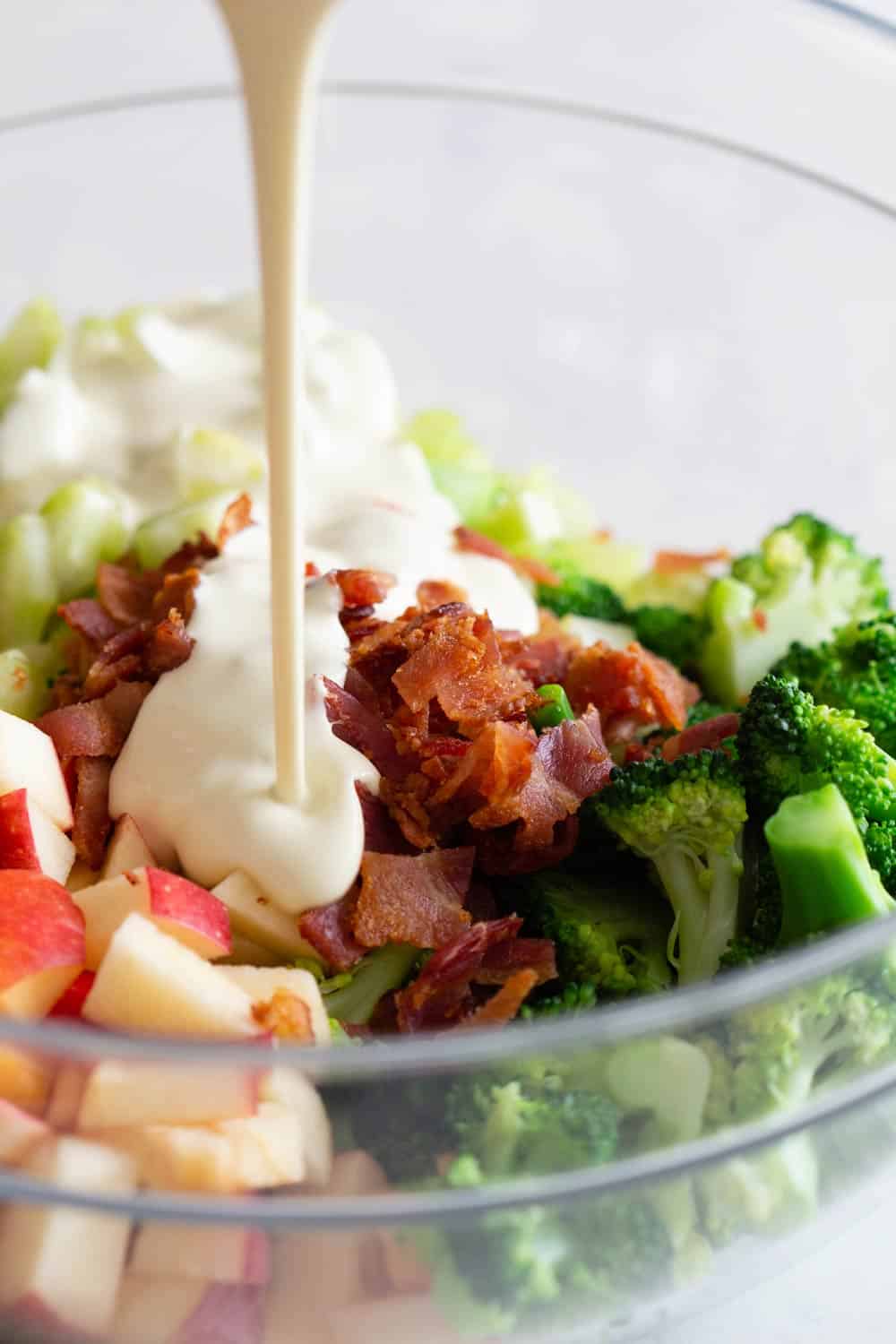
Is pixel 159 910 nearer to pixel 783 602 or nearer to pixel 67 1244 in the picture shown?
pixel 67 1244

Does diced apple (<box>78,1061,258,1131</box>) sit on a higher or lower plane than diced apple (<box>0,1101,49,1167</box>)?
higher

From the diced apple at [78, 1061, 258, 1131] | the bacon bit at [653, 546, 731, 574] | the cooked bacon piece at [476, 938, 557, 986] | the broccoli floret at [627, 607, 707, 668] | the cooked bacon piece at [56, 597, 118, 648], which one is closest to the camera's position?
the diced apple at [78, 1061, 258, 1131]

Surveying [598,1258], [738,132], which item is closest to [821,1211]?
[598,1258]

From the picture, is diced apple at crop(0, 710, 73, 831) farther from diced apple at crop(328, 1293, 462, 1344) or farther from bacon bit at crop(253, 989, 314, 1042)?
diced apple at crop(328, 1293, 462, 1344)

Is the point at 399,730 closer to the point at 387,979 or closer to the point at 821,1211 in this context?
the point at 387,979

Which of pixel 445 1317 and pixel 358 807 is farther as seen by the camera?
pixel 358 807

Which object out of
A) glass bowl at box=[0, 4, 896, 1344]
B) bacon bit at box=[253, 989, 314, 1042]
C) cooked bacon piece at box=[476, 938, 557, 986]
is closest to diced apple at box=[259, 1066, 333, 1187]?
bacon bit at box=[253, 989, 314, 1042]

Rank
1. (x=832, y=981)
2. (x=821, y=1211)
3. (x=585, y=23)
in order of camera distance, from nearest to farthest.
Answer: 1. (x=832, y=981)
2. (x=821, y=1211)
3. (x=585, y=23)
